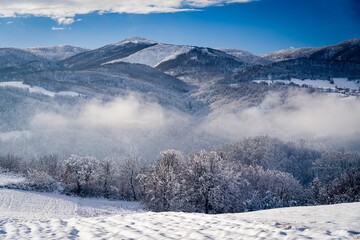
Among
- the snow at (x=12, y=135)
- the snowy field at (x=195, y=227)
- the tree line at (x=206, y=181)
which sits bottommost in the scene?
the tree line at (x=206, y=181)

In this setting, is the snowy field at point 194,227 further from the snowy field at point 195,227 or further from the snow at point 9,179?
the snow at point 9,179

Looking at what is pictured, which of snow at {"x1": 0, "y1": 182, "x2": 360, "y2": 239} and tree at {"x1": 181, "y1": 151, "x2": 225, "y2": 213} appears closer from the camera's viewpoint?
snow at {"x1": 0, "y1": 182, "x2": 360, "y2": 239}

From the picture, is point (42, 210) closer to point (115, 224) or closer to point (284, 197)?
point (115, 224)

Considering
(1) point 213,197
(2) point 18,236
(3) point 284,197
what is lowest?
(3) point 284,197

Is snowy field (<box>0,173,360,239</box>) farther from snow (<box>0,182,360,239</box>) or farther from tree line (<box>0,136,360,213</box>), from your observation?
tree line (<box>0,136,360,213</box>)

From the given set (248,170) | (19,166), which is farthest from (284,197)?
(19,166)

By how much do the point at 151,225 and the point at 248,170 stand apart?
68.3 m

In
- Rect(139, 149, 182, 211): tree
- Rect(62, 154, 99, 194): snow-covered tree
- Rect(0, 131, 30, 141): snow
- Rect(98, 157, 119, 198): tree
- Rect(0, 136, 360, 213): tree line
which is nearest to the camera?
Rect(139, 149, 182, 211): tree

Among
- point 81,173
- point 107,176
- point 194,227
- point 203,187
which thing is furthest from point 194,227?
point 107,176

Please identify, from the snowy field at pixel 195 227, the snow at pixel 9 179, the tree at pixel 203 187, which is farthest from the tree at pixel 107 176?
the snowy field at pixel 195 227

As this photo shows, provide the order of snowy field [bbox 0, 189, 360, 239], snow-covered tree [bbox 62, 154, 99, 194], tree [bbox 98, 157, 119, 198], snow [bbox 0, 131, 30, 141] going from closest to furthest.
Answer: snowy field [bbox 0, 189, 360, 239], snow-covered tree [bbox 62, 154, 99, 194], tree [bbox 98, 157, 119, 198], snow [bbox 0, 131, 30, 141]

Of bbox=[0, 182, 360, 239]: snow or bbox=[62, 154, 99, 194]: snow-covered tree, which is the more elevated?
bbox=[0, 182, 360, 239]: snow

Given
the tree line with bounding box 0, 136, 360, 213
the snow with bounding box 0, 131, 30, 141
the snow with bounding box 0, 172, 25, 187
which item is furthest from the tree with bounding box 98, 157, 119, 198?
the snow with bounding box 0, 131, 30, 141

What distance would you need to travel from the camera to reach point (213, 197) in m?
50.9
